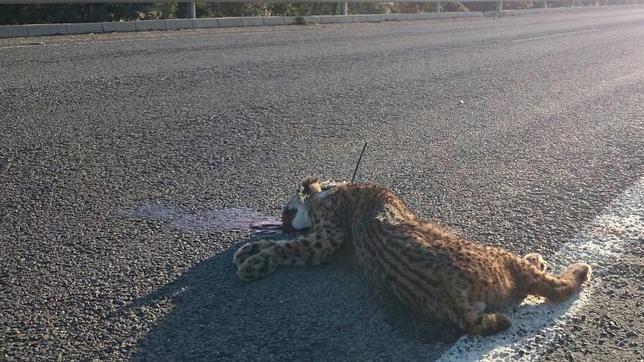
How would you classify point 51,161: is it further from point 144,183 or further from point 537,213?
point 537,213

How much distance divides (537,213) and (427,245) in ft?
4.95

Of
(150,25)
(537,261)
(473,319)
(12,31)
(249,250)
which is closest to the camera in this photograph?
(473,319)

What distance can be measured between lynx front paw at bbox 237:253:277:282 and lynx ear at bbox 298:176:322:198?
2.42 feet

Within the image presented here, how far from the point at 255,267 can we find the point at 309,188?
3.00 feet

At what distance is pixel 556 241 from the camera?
404cm

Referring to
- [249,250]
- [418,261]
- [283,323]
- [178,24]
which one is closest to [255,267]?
[249,250]

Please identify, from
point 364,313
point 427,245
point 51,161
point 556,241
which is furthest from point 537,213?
point 51,161

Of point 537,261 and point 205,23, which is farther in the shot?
point 205,23

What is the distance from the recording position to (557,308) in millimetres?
3291

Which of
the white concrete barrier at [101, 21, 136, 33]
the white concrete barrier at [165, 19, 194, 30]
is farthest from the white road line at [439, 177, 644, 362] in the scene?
the white concrete barrier at [165, 19, 194, 30]

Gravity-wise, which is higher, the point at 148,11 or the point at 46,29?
the point at 148,11

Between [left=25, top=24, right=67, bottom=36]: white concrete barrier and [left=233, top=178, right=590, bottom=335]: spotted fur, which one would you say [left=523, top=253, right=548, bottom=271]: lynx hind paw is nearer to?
[left=233, top=178, right=590, bottom=335]: spotted fur

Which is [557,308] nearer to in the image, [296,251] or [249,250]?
[296,251]

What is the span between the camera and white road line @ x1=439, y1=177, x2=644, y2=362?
2898 millimetres
